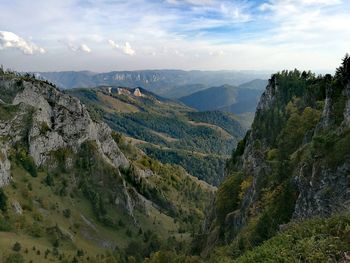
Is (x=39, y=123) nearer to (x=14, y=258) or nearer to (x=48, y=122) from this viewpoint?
(x=48, y=122)

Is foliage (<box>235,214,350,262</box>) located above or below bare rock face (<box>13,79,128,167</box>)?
above

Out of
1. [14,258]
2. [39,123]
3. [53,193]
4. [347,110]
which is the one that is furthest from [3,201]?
[347,110]

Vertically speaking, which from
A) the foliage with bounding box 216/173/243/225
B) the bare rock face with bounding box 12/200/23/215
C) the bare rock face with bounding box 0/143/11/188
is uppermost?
the foliage with bounding box 216/173/243/225

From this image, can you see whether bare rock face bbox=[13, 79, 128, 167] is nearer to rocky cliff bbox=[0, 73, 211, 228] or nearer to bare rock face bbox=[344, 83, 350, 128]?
rocky cliff bbox=[0, 73, 211, 228]

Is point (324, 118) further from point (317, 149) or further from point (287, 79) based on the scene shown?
point (287, 79)

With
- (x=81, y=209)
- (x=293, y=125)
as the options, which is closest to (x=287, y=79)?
(x=293, y=125)

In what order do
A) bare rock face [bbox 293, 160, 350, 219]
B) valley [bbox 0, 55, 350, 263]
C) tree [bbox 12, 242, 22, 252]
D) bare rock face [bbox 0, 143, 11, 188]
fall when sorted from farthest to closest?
bare rock face [bbox 0, 143, 11, 188] → tree [bbox 12, 242, 22, 252] → valley [bbox 0, 55, 350, 263] → bare rock face [bbox 293, 160, 350, 219]

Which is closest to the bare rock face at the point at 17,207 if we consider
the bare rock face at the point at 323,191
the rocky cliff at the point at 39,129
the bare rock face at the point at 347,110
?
the rocky cliff at the point at 39,129

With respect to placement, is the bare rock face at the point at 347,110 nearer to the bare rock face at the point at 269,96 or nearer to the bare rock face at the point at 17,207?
the bare rock face at the point at 269,96

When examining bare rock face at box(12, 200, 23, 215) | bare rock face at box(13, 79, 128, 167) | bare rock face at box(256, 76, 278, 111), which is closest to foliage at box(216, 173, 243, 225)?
bare rock face at box(256, 76, 278, 111)
